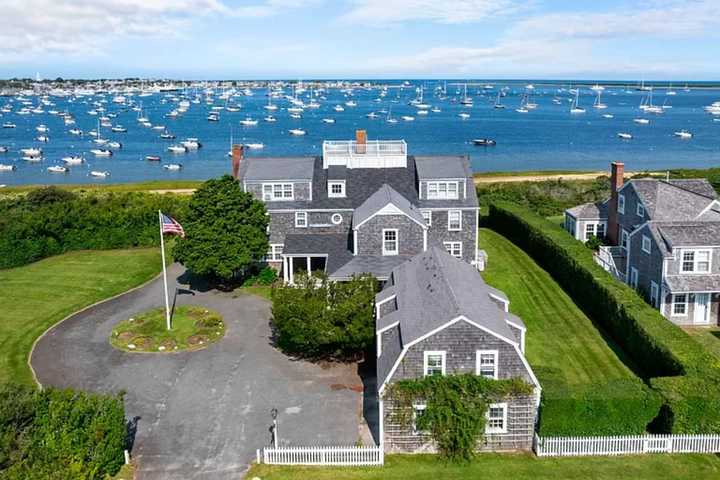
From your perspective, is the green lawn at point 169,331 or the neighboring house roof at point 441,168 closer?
the green lawn at point 169,331

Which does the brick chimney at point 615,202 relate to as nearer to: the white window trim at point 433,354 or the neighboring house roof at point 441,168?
the neighboring house roof at point 441,168

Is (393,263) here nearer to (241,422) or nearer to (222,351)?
(222,351)

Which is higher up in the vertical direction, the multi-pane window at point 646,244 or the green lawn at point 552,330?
the multi-pane window at point 646,244

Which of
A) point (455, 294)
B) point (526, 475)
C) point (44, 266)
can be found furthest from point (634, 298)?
point (44, 266)

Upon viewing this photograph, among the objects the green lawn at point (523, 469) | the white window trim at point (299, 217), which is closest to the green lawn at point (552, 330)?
the green lawn at point (523, 469)

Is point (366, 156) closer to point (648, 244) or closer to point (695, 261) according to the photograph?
point (648, 244)

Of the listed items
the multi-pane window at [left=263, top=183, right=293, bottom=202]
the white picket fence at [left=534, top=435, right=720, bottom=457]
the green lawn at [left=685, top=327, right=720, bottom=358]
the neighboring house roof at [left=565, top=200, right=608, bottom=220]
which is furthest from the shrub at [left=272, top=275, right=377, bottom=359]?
the neighboring house roof at [left=565, top=200, right=608, bottom=220]
